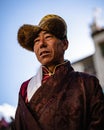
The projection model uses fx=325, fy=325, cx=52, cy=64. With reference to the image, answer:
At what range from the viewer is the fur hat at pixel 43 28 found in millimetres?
1839

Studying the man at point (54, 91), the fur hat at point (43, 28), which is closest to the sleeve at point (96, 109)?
the man at point (54, 91)

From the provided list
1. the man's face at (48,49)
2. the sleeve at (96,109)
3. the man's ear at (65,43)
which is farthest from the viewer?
the man's ear at (65,43)

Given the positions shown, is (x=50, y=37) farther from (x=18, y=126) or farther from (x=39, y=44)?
(x=18, y=126)

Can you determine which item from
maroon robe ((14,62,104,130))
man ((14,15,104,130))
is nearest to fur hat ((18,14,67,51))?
man ((14,15,104,130))

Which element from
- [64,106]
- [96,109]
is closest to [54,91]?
[64,106]

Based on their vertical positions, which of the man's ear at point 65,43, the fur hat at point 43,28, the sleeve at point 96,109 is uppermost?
the fur hat at point 43,28

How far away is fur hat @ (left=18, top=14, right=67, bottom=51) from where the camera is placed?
1.84 m

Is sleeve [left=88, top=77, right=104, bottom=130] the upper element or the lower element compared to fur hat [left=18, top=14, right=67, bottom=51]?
lower

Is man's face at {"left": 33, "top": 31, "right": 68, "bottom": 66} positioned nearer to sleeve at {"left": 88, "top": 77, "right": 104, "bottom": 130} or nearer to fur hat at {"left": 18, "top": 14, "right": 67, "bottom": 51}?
fur hat at {"left": 18, "top": 14, "right": 67, "bottom": 51}

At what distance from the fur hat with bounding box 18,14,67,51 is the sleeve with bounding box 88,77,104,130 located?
38cm

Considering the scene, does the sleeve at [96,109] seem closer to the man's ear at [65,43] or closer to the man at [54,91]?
the man at [54,91]

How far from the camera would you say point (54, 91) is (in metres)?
1.66

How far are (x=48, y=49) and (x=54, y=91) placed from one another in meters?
0.25

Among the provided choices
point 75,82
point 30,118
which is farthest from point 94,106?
point 30,118
